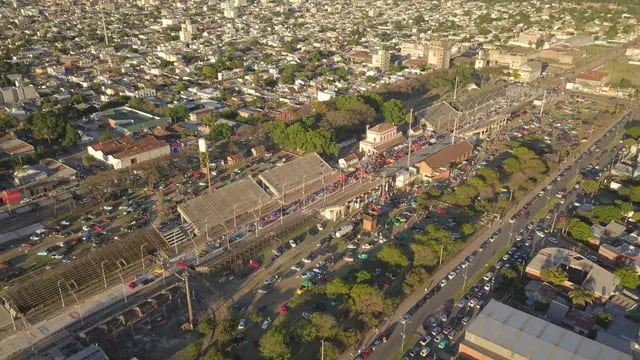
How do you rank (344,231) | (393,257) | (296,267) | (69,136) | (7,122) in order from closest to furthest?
(393,257)
(296,267)
(344,231)
(69,136)
(7,122)

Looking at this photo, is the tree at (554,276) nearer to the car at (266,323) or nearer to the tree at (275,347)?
the tree at (275,347)

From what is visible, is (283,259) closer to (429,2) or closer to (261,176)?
(261,176)

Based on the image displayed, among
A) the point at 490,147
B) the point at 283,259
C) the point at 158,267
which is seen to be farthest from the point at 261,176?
the point at 490,147

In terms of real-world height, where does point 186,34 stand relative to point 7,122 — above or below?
above

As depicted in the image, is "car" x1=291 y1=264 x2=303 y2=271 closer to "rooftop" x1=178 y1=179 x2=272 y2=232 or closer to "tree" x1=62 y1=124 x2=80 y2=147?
"rooftop" x1=178 y1=179 x2=272 y2=232

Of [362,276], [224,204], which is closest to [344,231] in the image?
[362,276]

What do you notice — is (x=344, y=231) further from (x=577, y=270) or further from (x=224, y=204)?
(x=577, y=270)

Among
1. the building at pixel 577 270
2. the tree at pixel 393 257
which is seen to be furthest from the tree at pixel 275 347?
the building at pixel 577 270
